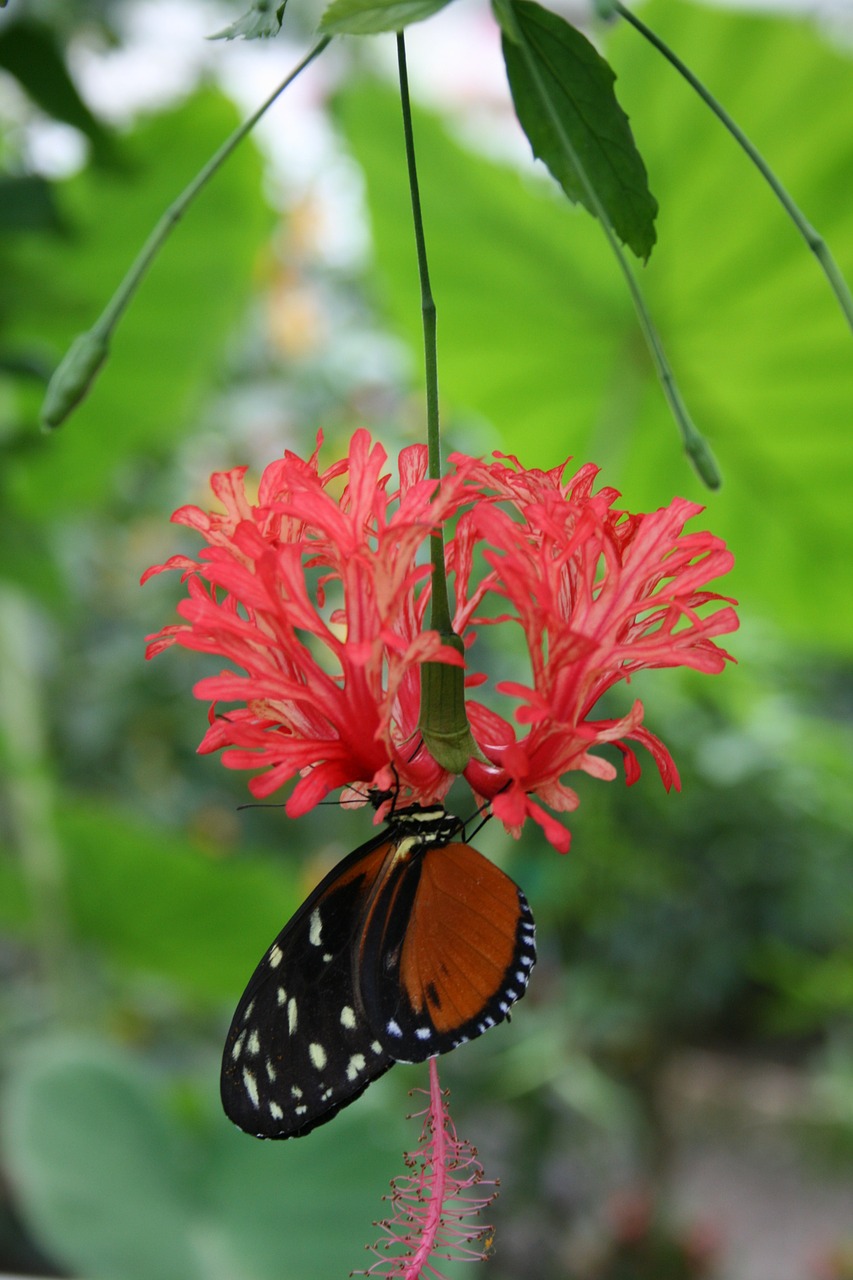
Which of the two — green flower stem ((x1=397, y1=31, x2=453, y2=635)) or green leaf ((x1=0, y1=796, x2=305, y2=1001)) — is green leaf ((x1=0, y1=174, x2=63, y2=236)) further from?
green leaf ((x1=0, y1=796, x2=305, y2=1001))

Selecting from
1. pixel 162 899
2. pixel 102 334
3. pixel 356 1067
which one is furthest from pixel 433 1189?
pixel 162 899

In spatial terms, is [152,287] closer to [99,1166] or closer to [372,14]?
[99,1166]

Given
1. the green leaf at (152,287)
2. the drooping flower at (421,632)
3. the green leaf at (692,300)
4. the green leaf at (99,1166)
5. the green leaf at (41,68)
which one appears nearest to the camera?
the drooping flower at (421,632)

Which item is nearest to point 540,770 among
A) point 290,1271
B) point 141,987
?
point 290,1271

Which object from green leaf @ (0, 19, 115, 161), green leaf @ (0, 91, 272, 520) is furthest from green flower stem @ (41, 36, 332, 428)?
green leaf @ (0, 91, 272, 520)

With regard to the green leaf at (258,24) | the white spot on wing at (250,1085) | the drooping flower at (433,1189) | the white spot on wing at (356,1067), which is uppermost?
the green leaf at (258,24)

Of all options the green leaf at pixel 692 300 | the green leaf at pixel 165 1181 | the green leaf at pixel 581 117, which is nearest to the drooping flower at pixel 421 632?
the green leaf at pixel 581 117

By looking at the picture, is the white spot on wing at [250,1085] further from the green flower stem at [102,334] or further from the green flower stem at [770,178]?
the green flower stem at [770,178]

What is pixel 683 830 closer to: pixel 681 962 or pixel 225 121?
pixel 681 962
